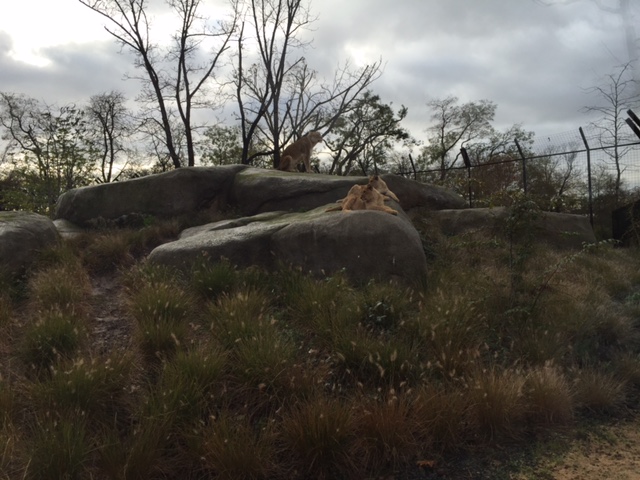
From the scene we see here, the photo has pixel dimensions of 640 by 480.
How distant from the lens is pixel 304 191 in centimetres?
1053

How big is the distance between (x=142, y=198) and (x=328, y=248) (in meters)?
5.97

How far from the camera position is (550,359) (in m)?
4.40

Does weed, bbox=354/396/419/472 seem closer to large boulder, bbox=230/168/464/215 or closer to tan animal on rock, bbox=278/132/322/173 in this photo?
large boulder, bbox=230/168/464/215

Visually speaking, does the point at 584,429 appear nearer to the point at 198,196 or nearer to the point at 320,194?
the point at 320,194

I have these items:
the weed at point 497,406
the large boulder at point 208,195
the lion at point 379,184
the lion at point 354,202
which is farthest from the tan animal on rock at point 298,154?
the weed at point 497,406

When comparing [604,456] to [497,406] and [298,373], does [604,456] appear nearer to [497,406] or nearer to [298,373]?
[497,406]

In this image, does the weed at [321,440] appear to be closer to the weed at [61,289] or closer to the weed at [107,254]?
the weed at [61,289]

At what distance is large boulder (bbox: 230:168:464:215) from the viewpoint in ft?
34.3

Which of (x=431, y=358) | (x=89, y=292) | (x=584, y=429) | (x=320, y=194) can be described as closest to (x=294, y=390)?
(x=431, y=358)

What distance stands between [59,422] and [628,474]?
392 cm

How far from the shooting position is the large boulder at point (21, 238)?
706 cm

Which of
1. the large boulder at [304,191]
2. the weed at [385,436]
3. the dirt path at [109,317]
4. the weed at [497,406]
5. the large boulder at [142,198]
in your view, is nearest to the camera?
the weed at [385,436]

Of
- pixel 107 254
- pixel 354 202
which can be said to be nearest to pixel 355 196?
pixel 354 202

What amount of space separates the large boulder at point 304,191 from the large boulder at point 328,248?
319 centimetres
